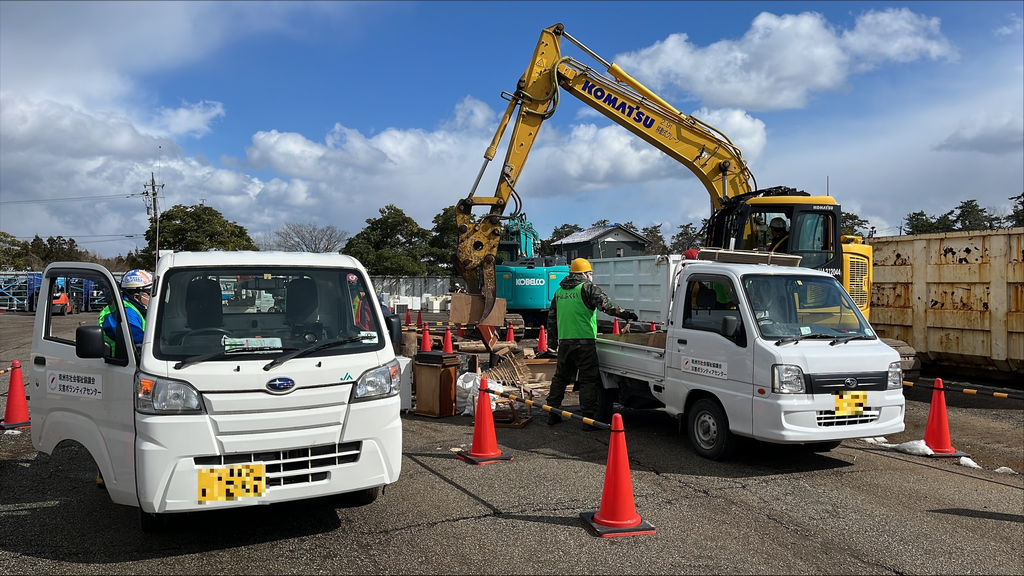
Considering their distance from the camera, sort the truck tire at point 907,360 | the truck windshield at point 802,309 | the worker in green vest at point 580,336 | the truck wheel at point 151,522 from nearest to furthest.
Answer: the truck wheel at point 151,522 → the truck windshield at point 802,309 → the worker in green vest at point 580,336 → the truck tire at point 907,360

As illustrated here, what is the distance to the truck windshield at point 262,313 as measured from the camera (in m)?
4.86

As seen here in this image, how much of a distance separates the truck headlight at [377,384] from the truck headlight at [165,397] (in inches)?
38.2

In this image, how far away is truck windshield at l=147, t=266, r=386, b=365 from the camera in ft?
16.0

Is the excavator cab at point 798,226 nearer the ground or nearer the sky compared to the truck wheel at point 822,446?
nearer the sky

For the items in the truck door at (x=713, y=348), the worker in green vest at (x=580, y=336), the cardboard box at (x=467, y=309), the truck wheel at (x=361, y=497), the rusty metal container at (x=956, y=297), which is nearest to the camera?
the truck wheel at (x=361, y=497)

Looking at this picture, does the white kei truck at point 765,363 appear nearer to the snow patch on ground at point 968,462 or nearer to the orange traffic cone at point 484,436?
the snow patch on ground at point 968,462

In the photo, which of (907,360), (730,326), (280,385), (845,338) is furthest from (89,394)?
(907,360)

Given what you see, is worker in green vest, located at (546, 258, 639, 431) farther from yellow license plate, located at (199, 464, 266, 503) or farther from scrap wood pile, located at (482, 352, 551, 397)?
yellow license plate, located at (199, 464, 266, 503)

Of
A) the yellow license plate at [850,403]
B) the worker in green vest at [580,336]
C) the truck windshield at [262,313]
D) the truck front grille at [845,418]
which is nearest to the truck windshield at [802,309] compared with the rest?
the yellow license plate at [850,403]

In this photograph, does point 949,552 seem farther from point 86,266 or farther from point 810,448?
point 86,266

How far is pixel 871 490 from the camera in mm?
6285

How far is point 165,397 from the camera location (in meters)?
4.41

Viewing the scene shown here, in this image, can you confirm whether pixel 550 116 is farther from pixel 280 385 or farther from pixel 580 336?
pixel 280 385

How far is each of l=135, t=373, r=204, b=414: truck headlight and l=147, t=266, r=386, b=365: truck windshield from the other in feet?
0.60
